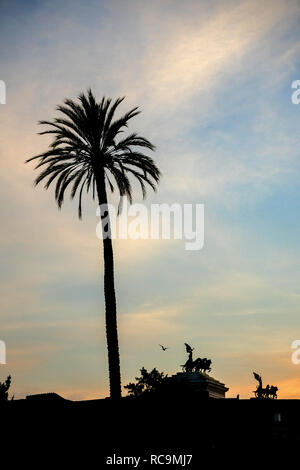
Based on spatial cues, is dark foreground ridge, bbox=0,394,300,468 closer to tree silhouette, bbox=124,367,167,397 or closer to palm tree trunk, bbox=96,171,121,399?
palm tree trunk, bbox=96,171,121,399

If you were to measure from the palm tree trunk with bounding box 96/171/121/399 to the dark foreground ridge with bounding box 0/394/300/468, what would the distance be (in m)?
1.08

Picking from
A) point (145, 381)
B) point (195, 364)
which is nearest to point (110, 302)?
point (195, 364)

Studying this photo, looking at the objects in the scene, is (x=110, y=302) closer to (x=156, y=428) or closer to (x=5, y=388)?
(x=156, y=428)

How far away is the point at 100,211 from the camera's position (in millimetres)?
28672

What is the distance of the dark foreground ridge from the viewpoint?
24.6 m

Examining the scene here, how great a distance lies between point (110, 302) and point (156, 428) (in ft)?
20.9

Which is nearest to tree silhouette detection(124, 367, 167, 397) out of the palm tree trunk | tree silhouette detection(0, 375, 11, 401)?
tree silhouette detection(0, 375, 11, 401)

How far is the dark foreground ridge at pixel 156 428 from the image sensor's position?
969 inches

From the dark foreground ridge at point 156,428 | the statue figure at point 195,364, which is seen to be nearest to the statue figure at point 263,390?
the statue figure at point 195,364

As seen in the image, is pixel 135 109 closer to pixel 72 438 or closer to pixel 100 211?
pixel 100 211

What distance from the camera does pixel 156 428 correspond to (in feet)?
82.1

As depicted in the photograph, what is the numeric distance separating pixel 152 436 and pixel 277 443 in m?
5.81

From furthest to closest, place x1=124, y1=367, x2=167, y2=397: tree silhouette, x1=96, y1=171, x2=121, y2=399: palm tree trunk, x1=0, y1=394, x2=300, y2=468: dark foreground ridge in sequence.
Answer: x1=124, y1=367, x2=167, y2=397: tree silhouette, x1=96, y1=171, x2=121, y2=399: palm tree trunk, x1=0, y1=394, x2=300, y2=468: dark foreground ridge
